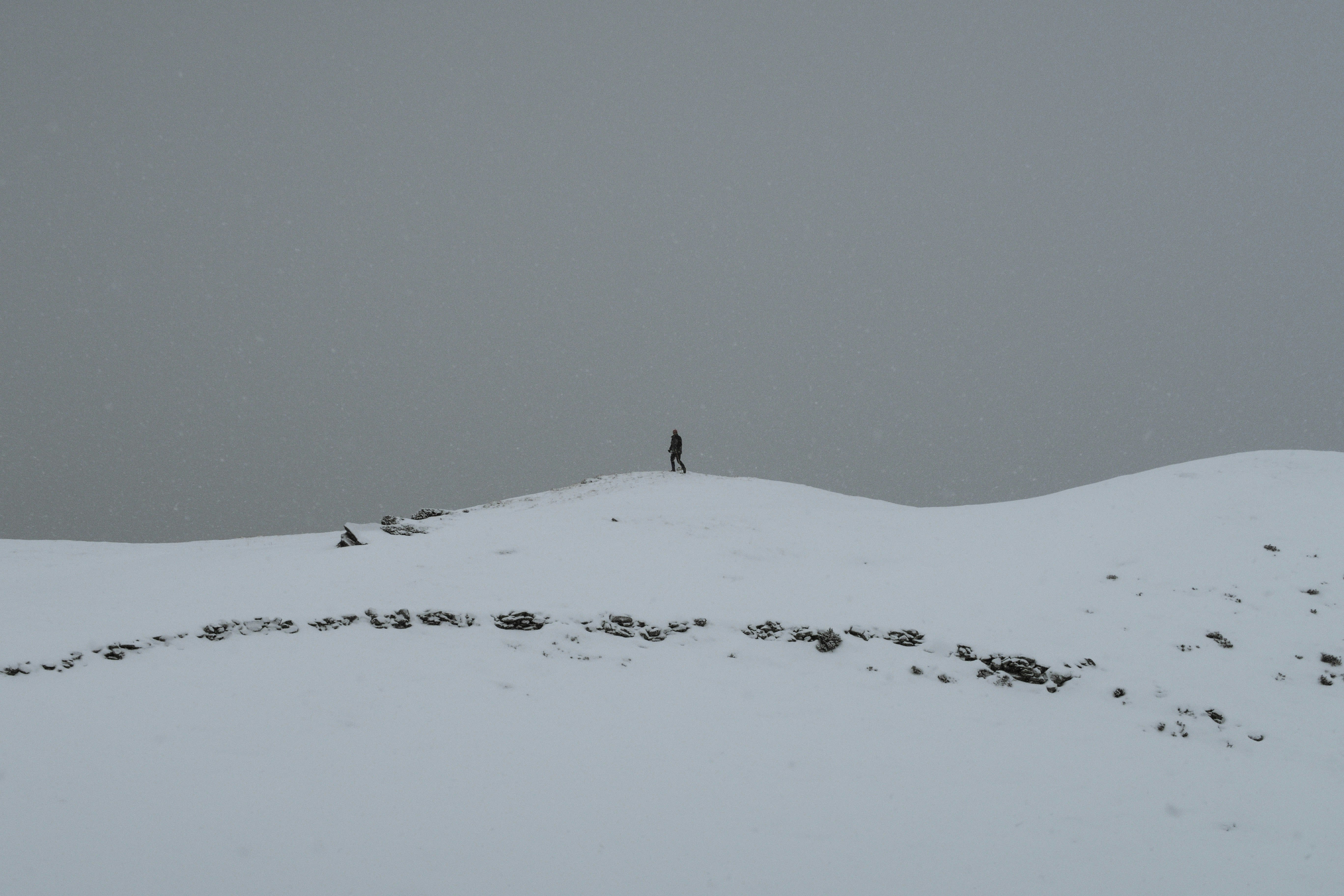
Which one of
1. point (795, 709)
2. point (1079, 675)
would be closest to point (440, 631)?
point (795, 709)

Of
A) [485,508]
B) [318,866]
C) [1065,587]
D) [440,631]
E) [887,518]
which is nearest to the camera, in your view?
[318,866]

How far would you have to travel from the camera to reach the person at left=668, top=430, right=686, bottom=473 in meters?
32.5

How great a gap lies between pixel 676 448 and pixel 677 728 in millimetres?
22301

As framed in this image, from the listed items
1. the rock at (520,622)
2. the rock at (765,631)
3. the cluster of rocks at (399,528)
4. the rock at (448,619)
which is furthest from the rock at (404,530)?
the rock at (765,631)

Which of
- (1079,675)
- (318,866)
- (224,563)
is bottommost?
(318,866)

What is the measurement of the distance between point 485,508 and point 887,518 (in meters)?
15.7

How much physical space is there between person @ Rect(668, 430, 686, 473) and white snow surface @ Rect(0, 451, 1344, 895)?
44.9 ft

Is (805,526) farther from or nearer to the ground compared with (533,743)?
farther from the ground

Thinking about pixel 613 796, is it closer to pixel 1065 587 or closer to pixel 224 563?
pixel 1065 587

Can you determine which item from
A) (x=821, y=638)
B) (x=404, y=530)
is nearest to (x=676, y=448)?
(x=404, y=530)

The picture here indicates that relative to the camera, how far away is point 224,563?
18828 millimetres

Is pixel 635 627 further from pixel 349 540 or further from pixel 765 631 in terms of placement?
pixel 349 540

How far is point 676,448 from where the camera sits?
3281 cm

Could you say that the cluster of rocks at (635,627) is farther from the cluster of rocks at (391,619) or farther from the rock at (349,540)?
the rock at (349,540)
